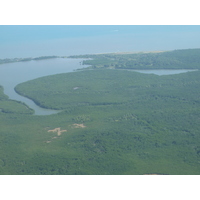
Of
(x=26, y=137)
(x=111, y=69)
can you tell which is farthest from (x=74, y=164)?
(x=111, y=69)

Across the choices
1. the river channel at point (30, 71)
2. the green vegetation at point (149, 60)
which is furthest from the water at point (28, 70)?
Result: the green vegetation at point (149, 60)

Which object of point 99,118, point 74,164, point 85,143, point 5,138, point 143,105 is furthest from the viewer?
point 143,105

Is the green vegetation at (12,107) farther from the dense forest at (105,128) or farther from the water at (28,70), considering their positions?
the water at (28,70)

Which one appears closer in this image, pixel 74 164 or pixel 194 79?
pixel 74 164

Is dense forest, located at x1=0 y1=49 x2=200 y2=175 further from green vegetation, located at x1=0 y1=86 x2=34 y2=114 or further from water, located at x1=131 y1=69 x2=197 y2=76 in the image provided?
water, located at x1=131 y1=69 x2=197 y2=76

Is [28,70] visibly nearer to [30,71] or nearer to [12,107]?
[30,71]

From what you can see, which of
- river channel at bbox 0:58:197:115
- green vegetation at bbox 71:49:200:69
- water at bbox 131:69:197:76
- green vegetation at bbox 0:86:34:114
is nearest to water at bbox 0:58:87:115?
river channel at bbox 0:58:197:115

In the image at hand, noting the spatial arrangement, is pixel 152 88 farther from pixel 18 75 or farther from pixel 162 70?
pixel 18 75
